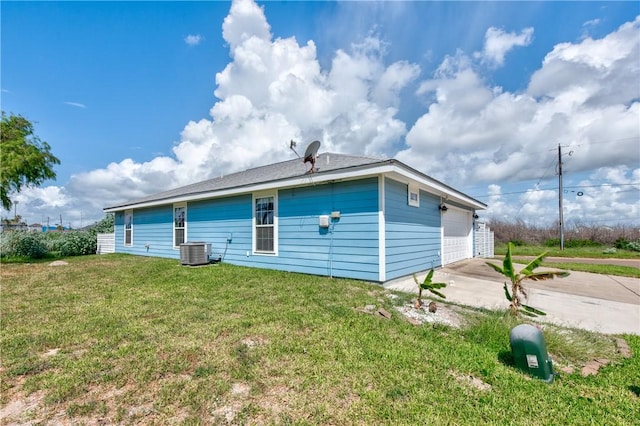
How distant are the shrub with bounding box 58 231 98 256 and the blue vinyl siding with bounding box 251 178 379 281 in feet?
45.1

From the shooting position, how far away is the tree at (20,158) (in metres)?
10.7

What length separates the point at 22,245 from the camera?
13.3 metres

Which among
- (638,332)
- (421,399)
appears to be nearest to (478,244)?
(638,332)

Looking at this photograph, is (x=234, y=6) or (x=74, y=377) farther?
(x=234, y=6)

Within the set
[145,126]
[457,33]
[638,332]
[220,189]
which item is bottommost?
[638,332]

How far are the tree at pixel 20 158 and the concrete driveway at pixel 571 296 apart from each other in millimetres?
14512

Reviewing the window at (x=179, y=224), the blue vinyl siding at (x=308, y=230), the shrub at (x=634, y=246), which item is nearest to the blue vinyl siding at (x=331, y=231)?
the blue vinyl siding at (x=308, y=230)

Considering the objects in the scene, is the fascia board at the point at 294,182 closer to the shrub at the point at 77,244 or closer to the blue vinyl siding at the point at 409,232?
the blue vinyl siding at the point at 409,232

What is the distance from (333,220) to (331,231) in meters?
0.29

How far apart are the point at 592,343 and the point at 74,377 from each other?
565cm

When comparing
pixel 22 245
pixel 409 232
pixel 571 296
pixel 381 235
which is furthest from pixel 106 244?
pixel 571 296

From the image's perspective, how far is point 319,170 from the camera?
7262 millimetres

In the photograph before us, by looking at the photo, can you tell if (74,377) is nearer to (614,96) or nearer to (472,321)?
(472,321)

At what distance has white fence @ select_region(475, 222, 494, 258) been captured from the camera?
14.8 meters
